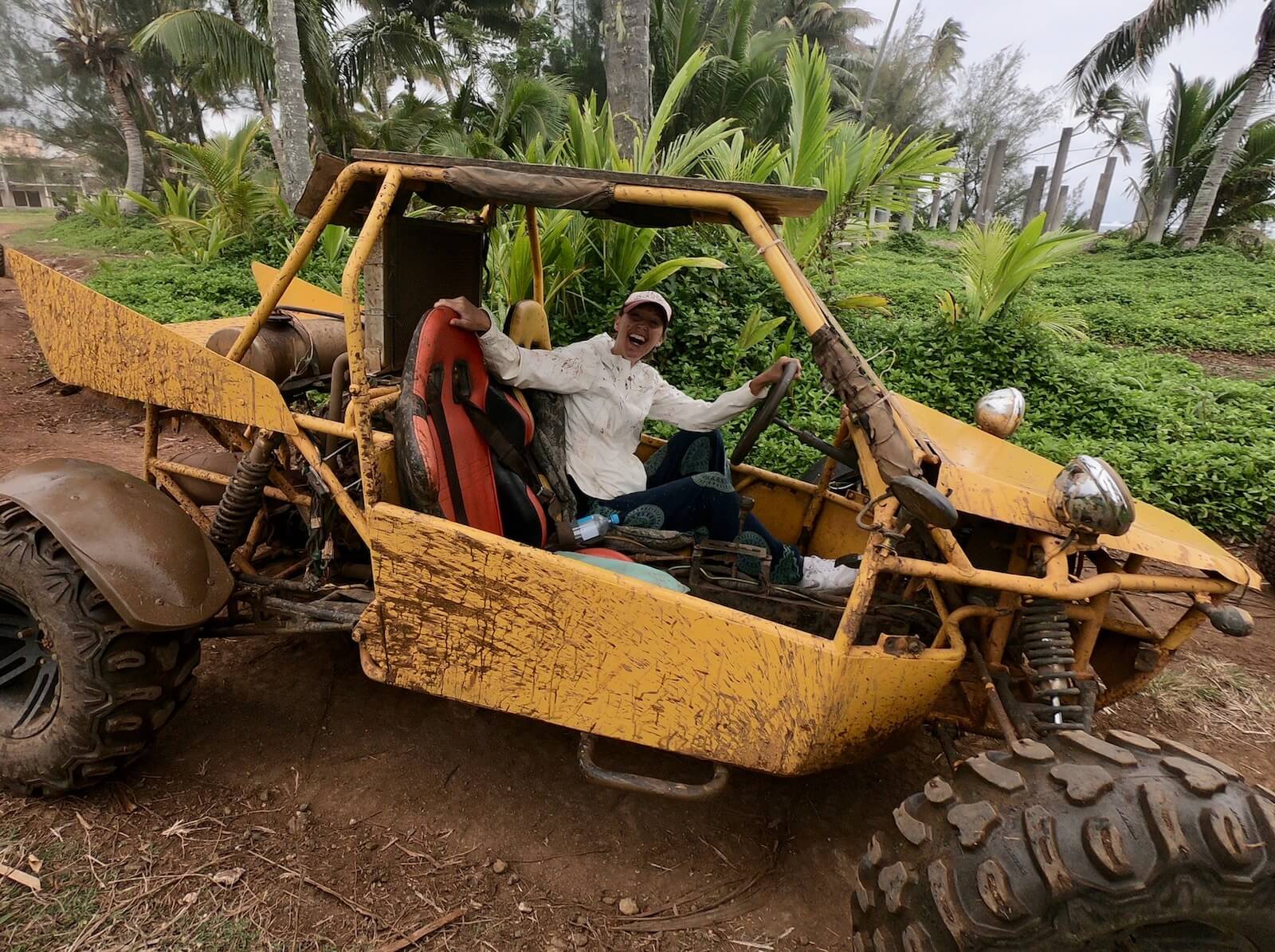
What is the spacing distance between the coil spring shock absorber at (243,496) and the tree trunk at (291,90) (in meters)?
8.09

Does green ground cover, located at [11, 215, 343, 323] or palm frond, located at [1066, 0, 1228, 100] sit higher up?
palm frond, located at [1066, 0, 1228, 100]

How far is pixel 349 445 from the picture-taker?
247 cm

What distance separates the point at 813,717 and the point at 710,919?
0.74 meters

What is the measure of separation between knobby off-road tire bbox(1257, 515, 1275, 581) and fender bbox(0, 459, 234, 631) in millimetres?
5186

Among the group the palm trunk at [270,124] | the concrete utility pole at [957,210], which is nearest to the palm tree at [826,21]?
the concrete utility pole at [957,210]

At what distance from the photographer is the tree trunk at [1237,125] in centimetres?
1311

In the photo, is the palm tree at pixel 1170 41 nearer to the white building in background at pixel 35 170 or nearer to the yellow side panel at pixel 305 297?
the yellow side panel at pixel 305 297

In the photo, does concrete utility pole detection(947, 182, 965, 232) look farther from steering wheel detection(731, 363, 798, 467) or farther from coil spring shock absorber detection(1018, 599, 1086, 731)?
coil spring shock absorber detection(1018, 599, 1086, 731)

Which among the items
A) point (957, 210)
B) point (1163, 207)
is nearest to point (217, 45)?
point (1163, 207)

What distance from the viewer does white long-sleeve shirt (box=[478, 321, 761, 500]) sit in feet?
9.25

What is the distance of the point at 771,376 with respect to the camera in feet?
8.65

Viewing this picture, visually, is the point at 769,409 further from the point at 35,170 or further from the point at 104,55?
the point at 35,170

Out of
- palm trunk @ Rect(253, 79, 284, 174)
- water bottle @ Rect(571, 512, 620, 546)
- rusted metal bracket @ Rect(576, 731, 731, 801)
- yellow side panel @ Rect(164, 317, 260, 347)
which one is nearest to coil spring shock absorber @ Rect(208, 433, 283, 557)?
yellow side panel @ Rect(164, 317, 260, 347)

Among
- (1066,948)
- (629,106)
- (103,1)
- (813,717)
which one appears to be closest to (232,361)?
(813,717)
